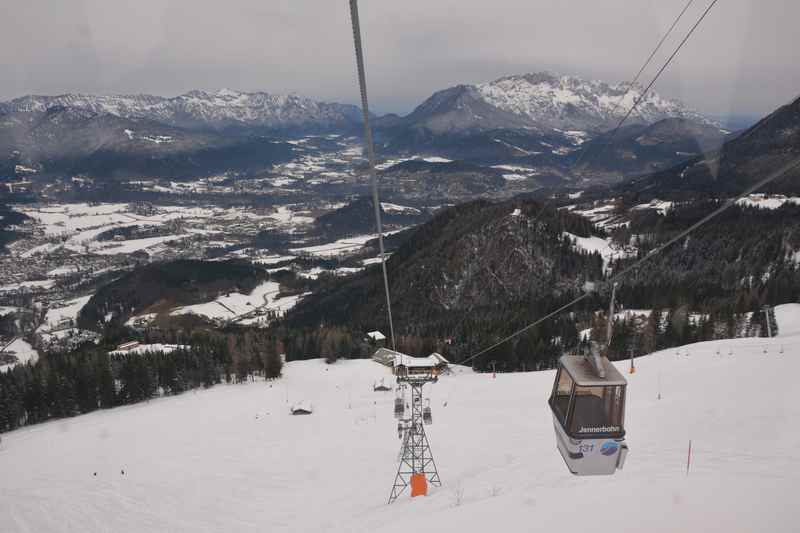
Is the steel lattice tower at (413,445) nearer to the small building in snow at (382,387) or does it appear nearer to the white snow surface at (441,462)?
the white snow surface at (441,462)

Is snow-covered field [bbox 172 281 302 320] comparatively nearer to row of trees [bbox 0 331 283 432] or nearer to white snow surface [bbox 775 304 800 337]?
row of trees [bbox 0 331 283 432]

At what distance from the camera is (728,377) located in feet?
104

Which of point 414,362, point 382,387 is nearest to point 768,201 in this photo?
point 382,387

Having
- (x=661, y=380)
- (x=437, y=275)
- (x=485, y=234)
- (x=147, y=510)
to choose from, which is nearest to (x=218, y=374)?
(x=147, y=510)

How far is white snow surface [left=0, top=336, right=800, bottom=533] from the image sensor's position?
1251 cm

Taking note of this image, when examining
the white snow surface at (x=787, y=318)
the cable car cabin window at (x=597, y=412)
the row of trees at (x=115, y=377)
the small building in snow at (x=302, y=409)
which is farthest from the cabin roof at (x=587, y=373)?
the white snow surface at (x=787, y=318)

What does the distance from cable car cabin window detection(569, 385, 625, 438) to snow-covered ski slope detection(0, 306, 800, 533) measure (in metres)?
2.61

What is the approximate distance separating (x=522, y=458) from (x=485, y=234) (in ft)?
402

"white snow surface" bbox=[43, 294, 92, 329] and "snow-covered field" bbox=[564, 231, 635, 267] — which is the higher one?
"snow-covered field" bbox=[564, 231, 635, 267]

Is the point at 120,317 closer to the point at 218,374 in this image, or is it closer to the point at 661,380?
the point at 218,374

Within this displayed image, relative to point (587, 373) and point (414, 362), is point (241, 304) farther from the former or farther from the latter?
point (587, 373)

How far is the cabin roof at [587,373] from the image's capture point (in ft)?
31.9

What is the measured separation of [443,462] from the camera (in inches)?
1157

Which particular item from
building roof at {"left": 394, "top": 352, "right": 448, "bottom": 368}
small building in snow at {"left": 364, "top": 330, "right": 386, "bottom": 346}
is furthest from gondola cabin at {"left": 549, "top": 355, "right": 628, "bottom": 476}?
small building in snow at {"left": 364, "top": 330, "right": 386, "bottom": 346}
